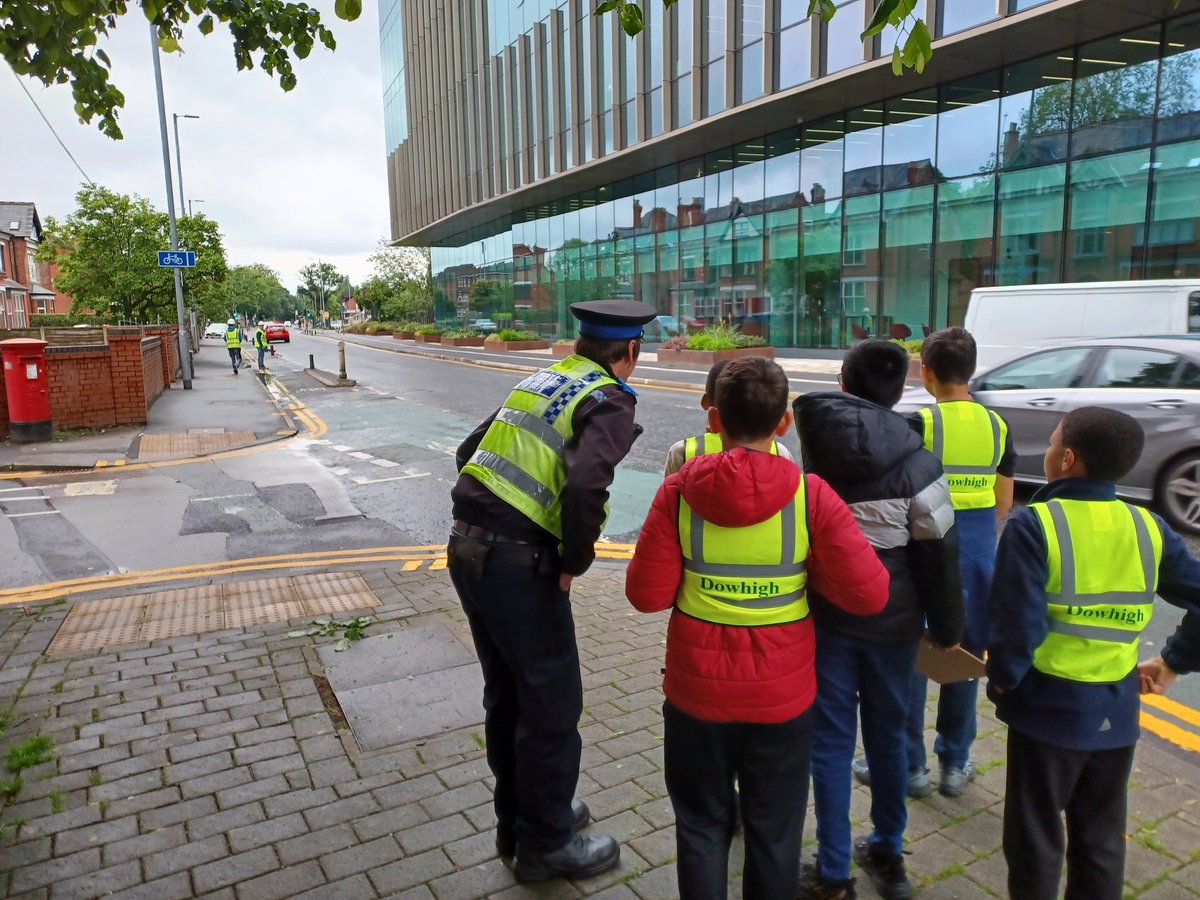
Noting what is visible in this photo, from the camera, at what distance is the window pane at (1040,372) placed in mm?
7988

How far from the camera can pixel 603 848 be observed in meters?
2.92

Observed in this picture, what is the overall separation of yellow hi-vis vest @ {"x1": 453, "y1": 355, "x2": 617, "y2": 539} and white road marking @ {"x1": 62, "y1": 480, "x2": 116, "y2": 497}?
855 centimetres

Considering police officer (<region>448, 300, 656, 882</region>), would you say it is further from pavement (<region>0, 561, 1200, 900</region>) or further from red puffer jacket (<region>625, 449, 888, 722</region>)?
red puffer jacket (<region>625, 449, 888, 722</region>)

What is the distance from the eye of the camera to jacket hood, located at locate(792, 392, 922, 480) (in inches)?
102

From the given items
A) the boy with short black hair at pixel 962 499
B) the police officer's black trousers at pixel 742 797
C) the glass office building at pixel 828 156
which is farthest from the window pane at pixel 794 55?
the police officer's black trousers at pixel 742 797

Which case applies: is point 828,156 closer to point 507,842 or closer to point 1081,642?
point 1081,642

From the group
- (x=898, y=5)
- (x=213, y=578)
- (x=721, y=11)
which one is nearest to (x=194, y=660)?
(x=213, y=578)

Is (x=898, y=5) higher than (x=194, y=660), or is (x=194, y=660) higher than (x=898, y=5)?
(x=898, y=5)

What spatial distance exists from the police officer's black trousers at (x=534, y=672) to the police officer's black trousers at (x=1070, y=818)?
1.34 metres

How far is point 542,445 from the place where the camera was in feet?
8.95

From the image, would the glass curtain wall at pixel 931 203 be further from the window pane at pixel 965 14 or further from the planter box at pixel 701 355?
the window pane at pixel 965 14

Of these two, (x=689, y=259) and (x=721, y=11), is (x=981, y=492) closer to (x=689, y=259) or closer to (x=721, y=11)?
(x=721, y=11)

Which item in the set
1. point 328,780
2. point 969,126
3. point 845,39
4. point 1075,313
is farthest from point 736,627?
point 969,126

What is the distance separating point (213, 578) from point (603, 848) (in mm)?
4694
